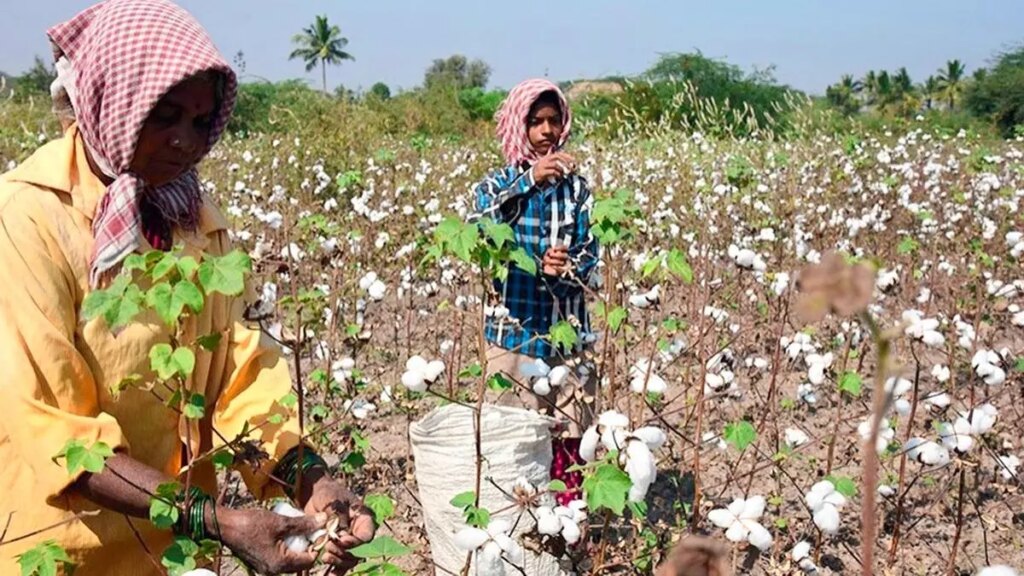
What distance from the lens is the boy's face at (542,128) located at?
122 inches

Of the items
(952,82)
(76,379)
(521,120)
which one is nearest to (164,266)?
(76,379)

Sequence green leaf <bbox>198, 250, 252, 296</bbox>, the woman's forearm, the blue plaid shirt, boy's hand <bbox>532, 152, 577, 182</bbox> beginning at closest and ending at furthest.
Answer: green leaf <bbox>198, 250, 252, 296</bbox>, the woman's forearm, boy's hand <bbox>532, 152, 577, 182</bbox>, the blue plaid shirt

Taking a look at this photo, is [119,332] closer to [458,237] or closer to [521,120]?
[458,237]

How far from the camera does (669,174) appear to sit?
701cm

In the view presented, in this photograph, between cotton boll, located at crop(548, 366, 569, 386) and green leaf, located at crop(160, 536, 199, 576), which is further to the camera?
cotton boll, located at crop(548, 366, 569, 386)

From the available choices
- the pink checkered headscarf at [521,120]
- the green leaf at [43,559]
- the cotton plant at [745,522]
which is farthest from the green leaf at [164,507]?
the pink checkered headscarf at [521,120]

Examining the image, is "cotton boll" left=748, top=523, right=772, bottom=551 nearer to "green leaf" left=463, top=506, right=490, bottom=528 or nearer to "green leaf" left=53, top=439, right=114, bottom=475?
"green leaf" left=463, top=506, right=490, bottom=528

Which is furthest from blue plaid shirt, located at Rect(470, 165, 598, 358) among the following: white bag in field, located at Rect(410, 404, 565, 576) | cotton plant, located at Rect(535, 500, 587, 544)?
cotton plant, located at Rect(535, 500, 587, 544)

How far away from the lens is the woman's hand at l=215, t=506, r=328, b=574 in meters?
1.26

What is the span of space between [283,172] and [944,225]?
15.8ft

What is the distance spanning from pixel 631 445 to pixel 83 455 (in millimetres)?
716

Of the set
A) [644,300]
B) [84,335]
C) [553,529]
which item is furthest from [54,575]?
[644,300]

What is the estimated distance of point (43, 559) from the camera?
127 cm

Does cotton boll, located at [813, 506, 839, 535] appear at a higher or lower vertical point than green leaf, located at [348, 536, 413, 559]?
lower
